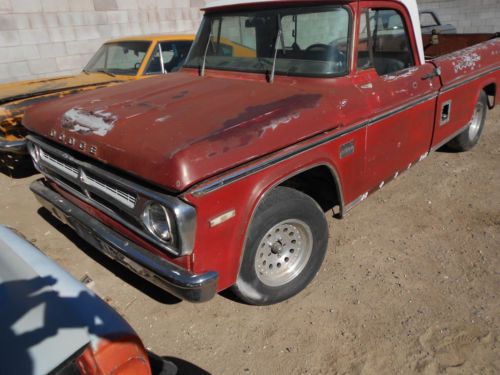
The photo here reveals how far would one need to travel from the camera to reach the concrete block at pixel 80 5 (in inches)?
308

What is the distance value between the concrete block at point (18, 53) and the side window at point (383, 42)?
6.69m

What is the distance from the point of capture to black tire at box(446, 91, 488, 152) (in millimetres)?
4881

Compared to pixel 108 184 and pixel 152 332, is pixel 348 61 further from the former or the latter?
pixel 152 332

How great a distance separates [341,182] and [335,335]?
3.37ft

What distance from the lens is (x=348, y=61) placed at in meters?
2.96

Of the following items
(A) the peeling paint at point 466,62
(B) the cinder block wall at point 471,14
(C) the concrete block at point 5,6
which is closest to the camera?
(A) the peeling paint at point 466,62

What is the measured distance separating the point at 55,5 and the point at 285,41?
6.30m

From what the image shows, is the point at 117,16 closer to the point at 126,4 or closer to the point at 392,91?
the point at 126,4

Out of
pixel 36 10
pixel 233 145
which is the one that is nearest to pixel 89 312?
pixel 233 145

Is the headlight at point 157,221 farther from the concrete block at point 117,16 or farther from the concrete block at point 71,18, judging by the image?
the concrete block at point 117,16

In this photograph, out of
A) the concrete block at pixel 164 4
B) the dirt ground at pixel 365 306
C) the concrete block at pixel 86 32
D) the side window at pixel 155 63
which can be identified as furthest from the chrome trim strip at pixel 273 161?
the concrete block at pixel 164 4

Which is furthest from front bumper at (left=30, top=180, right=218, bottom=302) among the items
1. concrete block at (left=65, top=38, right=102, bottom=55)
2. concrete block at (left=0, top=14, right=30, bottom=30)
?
concrete block at (left=65, top=38, right=102, bottom=55)


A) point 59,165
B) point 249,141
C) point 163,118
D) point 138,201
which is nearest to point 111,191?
point 138,201

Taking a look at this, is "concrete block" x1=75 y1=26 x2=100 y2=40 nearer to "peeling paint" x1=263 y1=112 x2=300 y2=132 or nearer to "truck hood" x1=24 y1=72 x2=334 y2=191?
"truck hood" x1=24 y1=72 x2=334 y2=191
